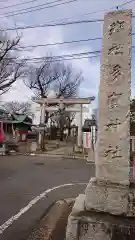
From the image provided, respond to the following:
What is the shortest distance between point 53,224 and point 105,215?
197cm

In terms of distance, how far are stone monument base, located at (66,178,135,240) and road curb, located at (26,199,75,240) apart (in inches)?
34.1

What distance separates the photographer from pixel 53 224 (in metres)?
5.79

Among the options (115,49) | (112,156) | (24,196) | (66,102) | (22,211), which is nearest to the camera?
(112,156)

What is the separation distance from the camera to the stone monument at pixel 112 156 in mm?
3990

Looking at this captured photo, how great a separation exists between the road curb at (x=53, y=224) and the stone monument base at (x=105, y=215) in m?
0.87

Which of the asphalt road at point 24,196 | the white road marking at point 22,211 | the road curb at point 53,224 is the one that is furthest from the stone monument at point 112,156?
the white road marking at point 22,211

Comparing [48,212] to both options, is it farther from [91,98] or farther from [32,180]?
[91,98]

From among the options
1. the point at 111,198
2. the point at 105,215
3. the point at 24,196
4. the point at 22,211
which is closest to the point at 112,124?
the point at 111,198

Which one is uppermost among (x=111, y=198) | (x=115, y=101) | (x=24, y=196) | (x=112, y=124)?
(x=115, y=101)

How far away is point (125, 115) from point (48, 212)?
3528mm

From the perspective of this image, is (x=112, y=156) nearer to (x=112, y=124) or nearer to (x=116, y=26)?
(x=112, y=124)

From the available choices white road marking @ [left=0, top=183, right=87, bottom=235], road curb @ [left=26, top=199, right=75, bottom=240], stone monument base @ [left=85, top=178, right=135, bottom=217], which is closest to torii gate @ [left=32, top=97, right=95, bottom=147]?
white road marking @ [left=0, top=183, right=87, bottom=235]

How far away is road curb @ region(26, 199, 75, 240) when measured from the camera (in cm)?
505

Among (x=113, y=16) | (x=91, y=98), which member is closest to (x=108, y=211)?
(x=113, y=16)
